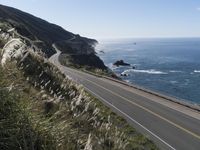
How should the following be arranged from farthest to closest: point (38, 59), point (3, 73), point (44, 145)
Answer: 1. point (38, 59)
2. point (3, 73)
3. point (44, 145)

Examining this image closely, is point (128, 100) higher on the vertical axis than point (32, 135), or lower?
lower

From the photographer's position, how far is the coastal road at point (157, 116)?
22.6 m

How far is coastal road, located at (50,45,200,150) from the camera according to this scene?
74.2ft

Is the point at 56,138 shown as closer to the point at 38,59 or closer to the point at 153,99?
the point at 38,59

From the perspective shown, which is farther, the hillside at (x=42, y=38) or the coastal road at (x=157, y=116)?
the hillside at (x=42, y=38)

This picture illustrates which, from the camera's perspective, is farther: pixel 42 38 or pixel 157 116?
pixel 42 38

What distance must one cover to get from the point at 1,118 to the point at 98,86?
4477 cm

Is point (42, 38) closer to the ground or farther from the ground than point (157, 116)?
farther from the ground

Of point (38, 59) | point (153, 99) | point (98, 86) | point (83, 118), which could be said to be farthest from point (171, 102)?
point (83, 118)

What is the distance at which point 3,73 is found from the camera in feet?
18.9

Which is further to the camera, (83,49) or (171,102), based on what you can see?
(83,49)

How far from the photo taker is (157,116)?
99.9 feet

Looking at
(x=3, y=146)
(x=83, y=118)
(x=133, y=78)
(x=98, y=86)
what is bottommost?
(x=133, y=78)

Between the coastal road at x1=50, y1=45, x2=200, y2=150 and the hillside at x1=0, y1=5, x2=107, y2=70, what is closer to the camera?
the coastal road at x1=50, y1=45, x2=200, y2=150
